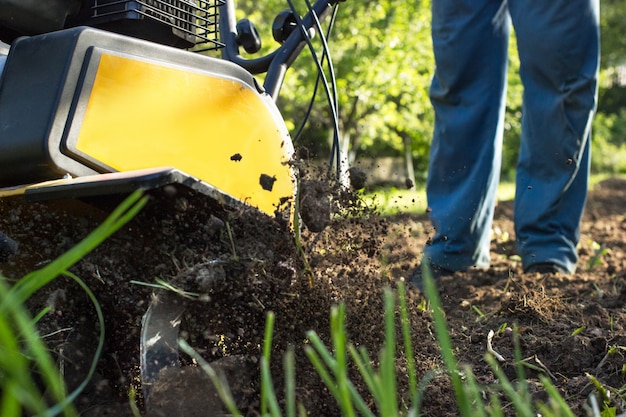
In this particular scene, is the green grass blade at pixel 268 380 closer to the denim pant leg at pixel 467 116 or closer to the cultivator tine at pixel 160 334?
the cultivator tine at pixel 160 334

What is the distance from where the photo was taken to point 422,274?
2.97 meters

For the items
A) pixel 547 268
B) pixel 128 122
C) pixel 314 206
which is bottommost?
pixel 547 268

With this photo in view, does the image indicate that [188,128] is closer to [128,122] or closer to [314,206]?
[128,122]

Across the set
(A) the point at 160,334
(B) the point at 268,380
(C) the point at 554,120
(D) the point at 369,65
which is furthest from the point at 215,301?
(D) the point at 369,65

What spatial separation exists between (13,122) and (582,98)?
242 centimetres

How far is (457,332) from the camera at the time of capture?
7.48 ft

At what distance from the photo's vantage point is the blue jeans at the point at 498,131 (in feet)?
10.5

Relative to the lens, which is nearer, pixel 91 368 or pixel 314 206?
pixel 91 368

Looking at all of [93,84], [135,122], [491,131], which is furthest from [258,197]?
[491,131]

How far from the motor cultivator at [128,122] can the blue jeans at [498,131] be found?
58.8 inches

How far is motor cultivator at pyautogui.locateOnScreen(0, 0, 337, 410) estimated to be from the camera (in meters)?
1.47

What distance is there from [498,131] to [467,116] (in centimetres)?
17

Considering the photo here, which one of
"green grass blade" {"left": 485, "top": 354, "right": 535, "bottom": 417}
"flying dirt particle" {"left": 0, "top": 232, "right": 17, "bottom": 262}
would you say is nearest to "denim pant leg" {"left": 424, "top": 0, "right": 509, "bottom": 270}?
"flying dirt particle" {"left": 0, "top": 232, "right": 17, "bottom": 262}

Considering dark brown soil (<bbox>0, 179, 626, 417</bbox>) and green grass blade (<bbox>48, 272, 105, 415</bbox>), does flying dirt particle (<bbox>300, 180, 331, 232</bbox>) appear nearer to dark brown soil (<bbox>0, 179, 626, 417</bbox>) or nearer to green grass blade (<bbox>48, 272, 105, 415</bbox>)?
dark brown soil (<bbox>0, 179, 626, 417</bbox>)
